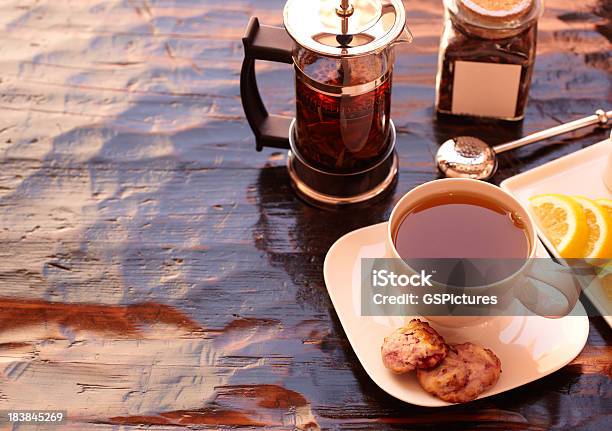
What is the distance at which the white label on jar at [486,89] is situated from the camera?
3.84ft

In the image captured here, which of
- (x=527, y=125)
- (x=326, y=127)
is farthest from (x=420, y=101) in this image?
(x=326, y=127)

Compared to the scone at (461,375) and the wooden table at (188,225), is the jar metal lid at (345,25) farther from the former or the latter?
the scone at (461,375)

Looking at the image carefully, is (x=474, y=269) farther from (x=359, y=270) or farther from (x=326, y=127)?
(x=326, y=127)

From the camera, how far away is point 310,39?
38.5 inches

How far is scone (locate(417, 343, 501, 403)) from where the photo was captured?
91cm

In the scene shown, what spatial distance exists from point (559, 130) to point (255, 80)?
0.47 meters

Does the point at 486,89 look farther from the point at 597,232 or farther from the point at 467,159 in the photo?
the point at 597,232

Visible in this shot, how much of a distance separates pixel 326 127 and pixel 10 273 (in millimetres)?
487

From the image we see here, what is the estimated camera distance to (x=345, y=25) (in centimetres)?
98

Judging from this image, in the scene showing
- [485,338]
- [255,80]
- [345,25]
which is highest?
[345,25]

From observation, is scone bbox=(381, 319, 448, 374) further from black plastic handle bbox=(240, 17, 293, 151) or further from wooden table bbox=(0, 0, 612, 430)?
black plastic handle bbox=(240, 17, 293, 151)

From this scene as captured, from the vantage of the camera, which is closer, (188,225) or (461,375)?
(461,375)

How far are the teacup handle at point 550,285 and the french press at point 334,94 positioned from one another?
0.28 metres

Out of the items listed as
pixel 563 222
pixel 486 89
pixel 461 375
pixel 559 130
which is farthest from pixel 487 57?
pixel 461 375
